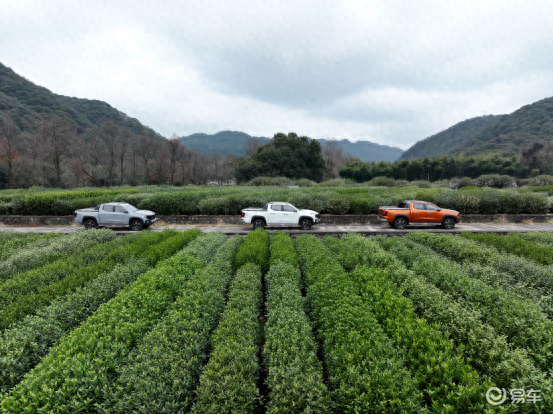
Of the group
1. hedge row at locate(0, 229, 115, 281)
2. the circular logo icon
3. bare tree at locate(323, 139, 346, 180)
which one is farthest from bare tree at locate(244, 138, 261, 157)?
the circular logo icon

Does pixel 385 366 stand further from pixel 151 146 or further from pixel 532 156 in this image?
pixel 532 156

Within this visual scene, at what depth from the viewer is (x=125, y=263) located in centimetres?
697

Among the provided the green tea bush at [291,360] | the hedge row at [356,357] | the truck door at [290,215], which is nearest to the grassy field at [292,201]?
the truck door at [290,215]

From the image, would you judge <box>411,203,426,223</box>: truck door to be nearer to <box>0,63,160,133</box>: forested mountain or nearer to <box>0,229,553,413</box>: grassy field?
<box>0,229,553,413</box>: grassy field

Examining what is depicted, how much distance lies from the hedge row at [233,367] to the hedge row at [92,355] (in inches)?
50.4

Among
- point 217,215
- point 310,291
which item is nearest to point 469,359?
point 310,291

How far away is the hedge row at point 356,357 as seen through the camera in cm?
267

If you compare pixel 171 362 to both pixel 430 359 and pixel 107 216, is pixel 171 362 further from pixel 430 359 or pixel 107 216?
pixel 107 216

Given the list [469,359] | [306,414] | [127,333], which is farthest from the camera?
[127,333]

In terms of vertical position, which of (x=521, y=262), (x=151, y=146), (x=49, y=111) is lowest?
(x=521, y=262)

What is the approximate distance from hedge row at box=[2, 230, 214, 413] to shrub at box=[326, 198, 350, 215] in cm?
1157

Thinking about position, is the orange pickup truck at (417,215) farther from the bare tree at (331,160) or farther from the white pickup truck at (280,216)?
the bare tree at (331,160)

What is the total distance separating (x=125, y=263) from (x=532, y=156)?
67462 millimetres

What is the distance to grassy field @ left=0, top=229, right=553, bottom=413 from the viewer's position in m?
2.73
